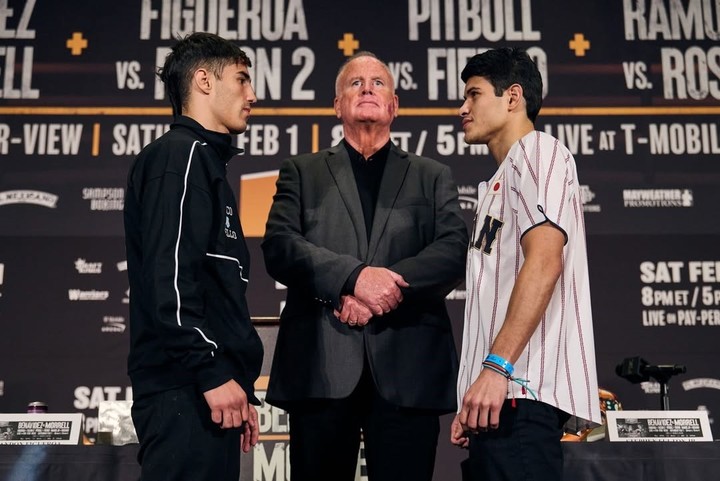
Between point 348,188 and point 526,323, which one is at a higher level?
point 348,188

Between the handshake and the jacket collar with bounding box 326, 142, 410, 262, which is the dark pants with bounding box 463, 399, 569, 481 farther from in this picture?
the jacket collar with bounding box 326, 142, 410, 262

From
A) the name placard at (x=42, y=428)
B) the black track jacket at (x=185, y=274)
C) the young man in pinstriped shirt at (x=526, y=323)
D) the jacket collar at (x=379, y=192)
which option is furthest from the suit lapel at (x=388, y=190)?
the name placard at (x=42, y=428)

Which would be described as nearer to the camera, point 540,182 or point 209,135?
point 540,182

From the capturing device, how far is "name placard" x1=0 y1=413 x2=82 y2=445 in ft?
8.34

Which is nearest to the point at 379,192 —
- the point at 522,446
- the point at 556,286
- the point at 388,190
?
the point at 388,190

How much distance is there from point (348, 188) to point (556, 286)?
30.5 inches

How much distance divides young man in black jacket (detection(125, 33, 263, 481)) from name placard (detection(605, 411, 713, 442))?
114 cm

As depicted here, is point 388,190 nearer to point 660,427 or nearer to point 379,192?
point 379,192

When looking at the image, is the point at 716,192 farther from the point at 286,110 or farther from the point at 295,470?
the point at 295,470

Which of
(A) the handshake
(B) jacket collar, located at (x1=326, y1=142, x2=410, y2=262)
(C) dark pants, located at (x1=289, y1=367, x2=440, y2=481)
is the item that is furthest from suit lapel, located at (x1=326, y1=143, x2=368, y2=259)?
(C) dark pants, located at (x1=289, y1=367, x2=440, y2=481)

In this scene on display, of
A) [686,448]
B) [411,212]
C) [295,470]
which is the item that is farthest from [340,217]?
[686,448]

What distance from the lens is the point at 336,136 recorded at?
470 centimetres

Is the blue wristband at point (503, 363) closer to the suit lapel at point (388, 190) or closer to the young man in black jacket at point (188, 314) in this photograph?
the young man in black jacket at point (188, 314)

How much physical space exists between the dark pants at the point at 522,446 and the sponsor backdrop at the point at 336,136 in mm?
2495
